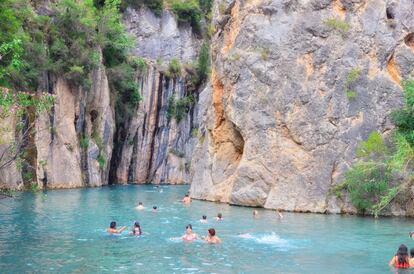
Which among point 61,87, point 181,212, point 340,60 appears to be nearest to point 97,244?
point 181,212

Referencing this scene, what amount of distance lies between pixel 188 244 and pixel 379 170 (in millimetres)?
11768

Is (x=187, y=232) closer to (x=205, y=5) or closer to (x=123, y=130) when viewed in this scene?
(x=123, y=130)

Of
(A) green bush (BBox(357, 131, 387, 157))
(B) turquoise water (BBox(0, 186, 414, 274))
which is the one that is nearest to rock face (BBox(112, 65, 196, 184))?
(B) turquoise water (BBox(0, 186, 414, 274))

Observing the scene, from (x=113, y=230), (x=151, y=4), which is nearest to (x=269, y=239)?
(x=113, y=230)

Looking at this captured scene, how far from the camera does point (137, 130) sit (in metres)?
56.7

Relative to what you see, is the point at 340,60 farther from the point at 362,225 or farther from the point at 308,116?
the point at 362,225

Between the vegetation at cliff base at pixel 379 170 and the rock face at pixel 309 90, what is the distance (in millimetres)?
911

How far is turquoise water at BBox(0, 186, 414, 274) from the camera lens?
1528 cm

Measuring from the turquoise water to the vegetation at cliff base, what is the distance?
4.33 ft

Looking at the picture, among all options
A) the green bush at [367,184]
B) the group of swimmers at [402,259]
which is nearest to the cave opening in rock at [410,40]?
the green bush at [367,184]

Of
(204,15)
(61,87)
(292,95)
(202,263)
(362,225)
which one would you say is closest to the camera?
(202,263)

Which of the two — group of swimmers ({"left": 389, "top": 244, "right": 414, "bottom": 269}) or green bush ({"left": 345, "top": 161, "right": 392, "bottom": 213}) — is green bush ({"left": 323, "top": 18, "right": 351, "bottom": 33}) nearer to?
green bush ({"left": 345, "top": 161, "right": 392, "bottom": 213})

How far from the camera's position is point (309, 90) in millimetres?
30031

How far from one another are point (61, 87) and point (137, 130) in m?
13.0
